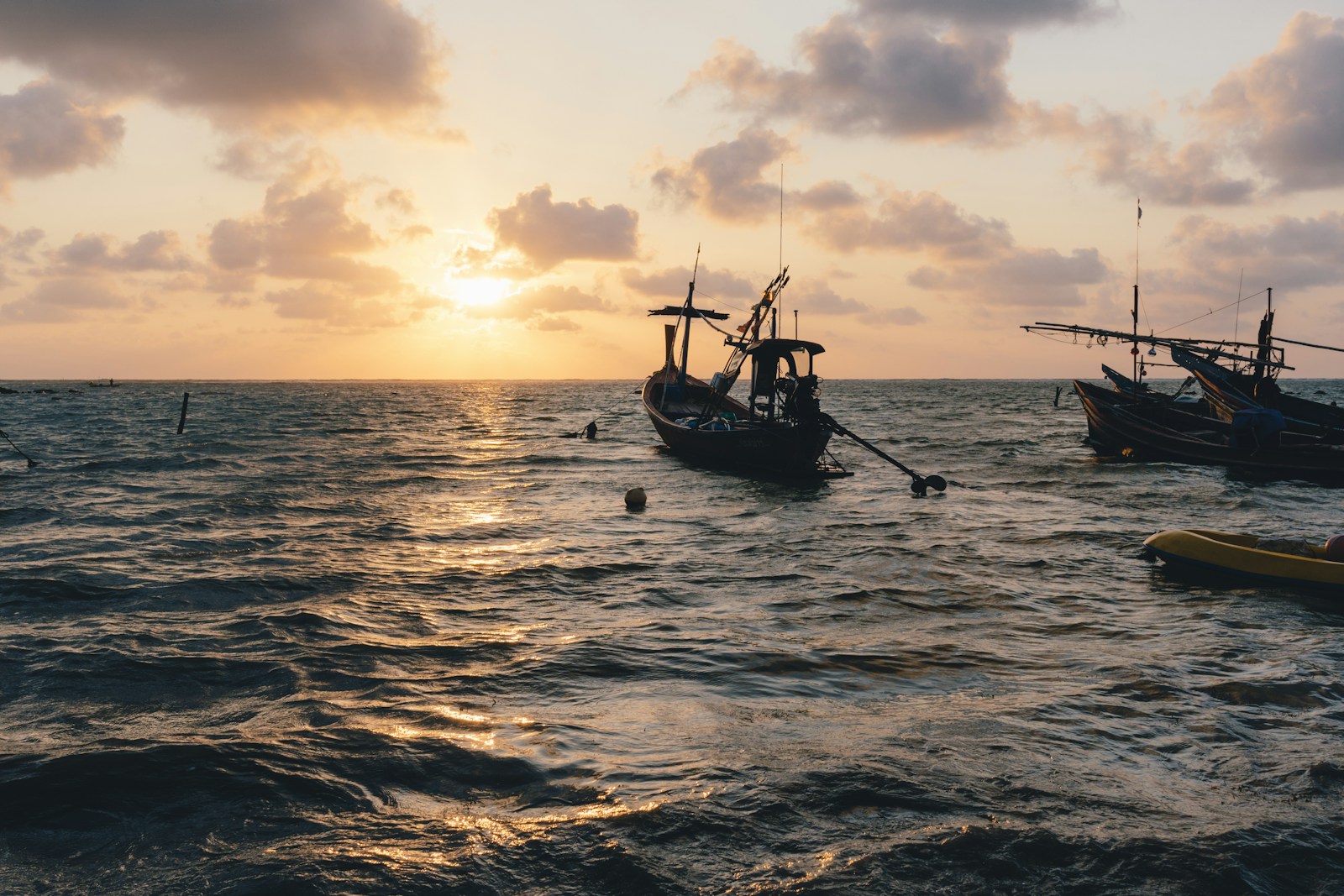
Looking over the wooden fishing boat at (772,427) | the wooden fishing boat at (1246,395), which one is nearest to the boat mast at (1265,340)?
the wooden fishing boat at (1246,395)

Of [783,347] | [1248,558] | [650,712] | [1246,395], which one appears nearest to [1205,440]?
Result: [1246,395]

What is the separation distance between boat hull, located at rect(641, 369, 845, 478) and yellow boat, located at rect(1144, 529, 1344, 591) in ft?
44.8

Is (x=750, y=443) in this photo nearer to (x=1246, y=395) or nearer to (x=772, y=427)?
(x=772, y=427)

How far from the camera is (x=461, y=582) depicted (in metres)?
14.0

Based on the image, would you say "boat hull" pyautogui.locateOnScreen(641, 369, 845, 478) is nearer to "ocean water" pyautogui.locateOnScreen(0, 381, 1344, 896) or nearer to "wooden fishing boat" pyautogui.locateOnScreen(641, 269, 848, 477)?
"wooden fishing boat" pyautogui.locateOnScreen(641, 269, 848, 477)

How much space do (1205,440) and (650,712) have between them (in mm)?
35011

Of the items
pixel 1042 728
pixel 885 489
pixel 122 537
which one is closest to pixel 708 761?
pixel 1042 728

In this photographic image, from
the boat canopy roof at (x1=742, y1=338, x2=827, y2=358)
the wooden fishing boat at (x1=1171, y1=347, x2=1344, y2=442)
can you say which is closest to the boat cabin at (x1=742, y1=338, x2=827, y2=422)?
the boat canopy roof at (x1=742, y1=338, x2=827, y2=358)

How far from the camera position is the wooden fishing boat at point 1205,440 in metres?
28.9

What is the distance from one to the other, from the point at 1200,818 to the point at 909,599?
7.05m

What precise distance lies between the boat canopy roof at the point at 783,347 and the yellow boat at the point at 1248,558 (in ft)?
51.7

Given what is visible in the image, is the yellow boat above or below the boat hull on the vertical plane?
below

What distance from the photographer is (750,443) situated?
96.2 feet

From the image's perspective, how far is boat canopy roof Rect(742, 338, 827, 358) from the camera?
29516 millimetres
